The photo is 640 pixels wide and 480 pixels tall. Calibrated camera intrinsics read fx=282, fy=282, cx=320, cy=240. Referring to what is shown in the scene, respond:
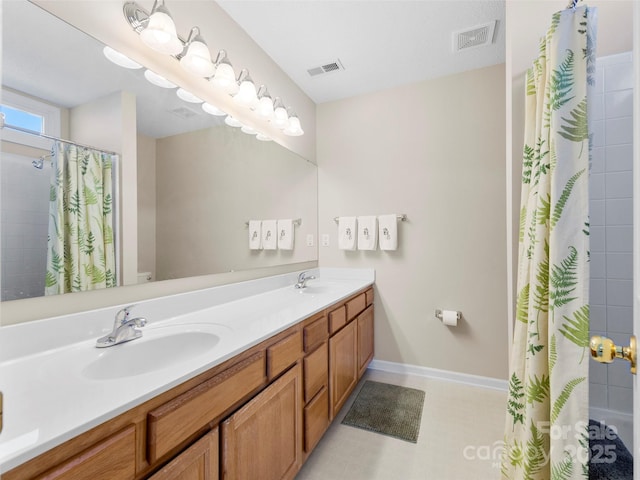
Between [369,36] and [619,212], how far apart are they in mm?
1667

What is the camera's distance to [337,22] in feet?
5.60

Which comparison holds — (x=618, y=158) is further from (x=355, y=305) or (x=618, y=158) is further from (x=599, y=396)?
(x=355, y=305)

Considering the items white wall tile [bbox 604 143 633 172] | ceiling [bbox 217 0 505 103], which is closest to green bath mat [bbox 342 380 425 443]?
white wall tile [bbox 604 143 633 172]

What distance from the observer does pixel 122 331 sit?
967 mm

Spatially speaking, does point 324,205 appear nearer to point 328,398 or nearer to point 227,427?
point 328,398

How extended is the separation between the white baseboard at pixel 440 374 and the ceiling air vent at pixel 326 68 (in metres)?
2.39

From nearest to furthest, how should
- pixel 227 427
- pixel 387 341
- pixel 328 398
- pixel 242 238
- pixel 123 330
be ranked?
pixel 227 427
pixel 123 330
pixel 328 398
pixel 242 238
pixel 387 341

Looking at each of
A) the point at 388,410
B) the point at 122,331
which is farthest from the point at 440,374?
the point at 122,331

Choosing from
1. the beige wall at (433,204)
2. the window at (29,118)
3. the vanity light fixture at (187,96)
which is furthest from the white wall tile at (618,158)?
the window at (29,118)

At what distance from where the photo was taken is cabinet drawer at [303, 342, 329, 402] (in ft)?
4.35

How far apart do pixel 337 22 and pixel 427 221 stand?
4.92ft

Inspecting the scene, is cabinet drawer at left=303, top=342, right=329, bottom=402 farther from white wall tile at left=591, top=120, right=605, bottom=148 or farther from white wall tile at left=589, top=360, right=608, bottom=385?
white wall tile at left=591, top=120, right=605, bottom=148

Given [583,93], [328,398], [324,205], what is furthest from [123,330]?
[324,205]

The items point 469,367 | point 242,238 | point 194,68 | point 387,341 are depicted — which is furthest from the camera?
point 387,341
